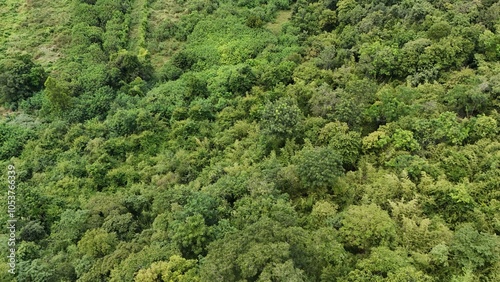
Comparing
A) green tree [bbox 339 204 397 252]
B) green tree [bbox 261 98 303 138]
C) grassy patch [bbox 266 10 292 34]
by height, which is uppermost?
grassy patch [bbox 266 10 292 34]

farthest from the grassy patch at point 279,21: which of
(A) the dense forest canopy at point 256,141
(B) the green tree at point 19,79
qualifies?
(B) the green tree at point 19,79

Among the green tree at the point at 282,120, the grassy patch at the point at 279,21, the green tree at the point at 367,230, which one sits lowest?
the green tree at the point at 367,230

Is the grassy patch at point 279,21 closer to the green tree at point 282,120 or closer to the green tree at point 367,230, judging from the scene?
the green tree at point 282,120

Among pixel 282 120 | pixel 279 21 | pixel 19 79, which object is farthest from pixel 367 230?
pixel 19 79

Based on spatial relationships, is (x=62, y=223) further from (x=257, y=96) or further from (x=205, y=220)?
(x=257, y=96)

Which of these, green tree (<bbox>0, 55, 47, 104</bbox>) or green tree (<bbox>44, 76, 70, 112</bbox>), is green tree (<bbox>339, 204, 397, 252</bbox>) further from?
green tree (<bbox>0, 55, 47, 104</bbox>)

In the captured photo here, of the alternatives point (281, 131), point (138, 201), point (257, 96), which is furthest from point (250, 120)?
point (138, 201)

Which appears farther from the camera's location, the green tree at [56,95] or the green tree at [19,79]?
the green tree at [19,79]

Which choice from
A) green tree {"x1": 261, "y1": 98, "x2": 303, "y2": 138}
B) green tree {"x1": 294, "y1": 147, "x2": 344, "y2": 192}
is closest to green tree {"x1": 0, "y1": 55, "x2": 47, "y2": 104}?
green tree {"x1": 261, "y1": 98, "x2": 303, "y2": 138}
